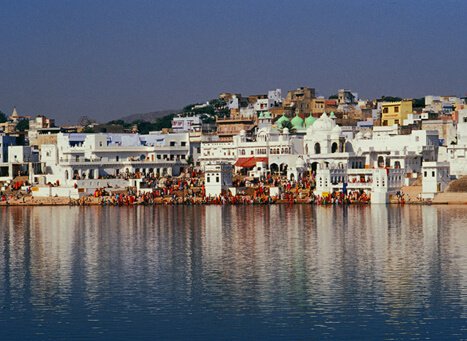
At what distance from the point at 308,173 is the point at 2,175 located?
20.9m

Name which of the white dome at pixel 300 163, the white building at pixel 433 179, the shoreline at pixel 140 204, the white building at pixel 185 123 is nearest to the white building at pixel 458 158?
the white building at pixel 433 179

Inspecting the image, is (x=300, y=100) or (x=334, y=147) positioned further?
(x=300, y=100)

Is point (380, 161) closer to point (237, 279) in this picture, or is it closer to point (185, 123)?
point (185, 123)

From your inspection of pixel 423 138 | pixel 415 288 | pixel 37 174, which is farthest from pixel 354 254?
pixel 37 174

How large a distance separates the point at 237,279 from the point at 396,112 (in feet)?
187

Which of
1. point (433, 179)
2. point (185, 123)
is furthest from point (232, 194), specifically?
point (185, 123)

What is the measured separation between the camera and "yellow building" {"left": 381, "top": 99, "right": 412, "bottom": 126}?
85.7 metres

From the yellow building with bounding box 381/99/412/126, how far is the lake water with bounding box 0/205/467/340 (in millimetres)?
34378

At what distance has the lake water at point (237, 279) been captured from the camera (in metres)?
24.9

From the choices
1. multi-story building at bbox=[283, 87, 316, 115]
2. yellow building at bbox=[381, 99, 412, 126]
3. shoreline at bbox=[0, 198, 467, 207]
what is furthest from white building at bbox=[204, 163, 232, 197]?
multi-story building at bbox=[283, 87, 316, 115]

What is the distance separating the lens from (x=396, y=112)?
86.5 meters

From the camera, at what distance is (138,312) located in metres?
26.5

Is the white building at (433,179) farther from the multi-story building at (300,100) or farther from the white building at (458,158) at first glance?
the multi-story building at (300,100)

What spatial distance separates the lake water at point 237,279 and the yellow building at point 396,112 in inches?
1353
